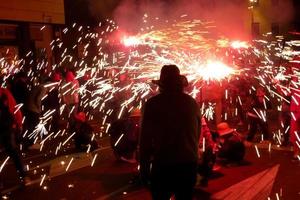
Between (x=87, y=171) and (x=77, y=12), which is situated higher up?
(x=77, y=12)

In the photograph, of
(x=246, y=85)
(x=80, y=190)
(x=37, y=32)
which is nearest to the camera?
(x=80, y=190)

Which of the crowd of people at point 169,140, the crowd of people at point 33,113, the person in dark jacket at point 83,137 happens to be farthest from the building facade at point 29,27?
the crowd of people at point 169,140

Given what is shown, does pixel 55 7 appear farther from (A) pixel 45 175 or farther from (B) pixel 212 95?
(A) pixel 45 175

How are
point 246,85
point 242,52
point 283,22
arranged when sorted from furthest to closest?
point 283,22, point 242,52, point 246,85

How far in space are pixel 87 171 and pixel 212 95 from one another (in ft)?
13.4

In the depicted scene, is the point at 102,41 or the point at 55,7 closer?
the point at 55,7

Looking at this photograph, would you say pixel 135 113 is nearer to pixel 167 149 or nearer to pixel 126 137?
pixel 126 137

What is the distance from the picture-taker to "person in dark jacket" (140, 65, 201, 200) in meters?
4.40

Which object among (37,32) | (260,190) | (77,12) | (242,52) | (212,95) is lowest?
(260,190)

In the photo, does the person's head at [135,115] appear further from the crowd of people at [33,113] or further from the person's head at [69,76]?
the person's head at [69,76]

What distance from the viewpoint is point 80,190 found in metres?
7.67

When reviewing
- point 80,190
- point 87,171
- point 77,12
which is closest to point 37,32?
point 77,12

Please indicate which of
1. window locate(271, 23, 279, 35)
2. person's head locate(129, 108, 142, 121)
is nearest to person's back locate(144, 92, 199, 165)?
person's head locate(129, 108, 142, 121)

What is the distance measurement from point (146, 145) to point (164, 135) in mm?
181
